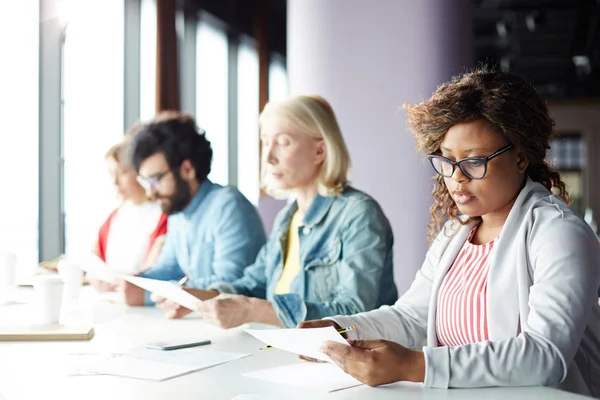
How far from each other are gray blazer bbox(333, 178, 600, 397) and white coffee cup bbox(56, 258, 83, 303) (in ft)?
4.31

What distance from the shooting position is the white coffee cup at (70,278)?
2.73 m

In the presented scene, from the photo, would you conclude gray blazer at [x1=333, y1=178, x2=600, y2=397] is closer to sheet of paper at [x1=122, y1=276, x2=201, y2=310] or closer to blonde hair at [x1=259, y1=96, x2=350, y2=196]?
sheet of paper at [x1=122, y1=276, x2=201, y2=310]

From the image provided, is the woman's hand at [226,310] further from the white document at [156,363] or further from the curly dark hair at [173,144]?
the curly dark hair at [173,144]

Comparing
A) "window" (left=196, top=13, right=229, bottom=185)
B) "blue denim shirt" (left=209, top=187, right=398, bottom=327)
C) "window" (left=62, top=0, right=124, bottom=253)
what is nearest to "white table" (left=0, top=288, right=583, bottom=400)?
"blue denim shirt" (left=209, top=187, right=398, bottom=327)

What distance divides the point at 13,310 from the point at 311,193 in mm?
1105

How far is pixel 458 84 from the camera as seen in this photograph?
177 cm

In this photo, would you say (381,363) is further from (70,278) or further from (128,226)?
(128,226)

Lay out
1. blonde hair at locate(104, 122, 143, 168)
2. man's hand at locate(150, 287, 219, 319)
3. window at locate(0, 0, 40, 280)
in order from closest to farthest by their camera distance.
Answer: man's hand at locate(150, 287, 219, 319), blonde hair at locate(104, 122, 143, 168), window at locate(0, 0, 40, 280)

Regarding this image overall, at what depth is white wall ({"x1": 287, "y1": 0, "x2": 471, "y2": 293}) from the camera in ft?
12.0

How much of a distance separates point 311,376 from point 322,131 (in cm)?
128

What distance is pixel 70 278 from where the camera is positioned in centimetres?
275

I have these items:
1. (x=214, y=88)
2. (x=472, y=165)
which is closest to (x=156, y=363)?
(x=472, y=165)

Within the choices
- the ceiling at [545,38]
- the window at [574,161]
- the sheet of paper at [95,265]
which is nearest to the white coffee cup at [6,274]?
the sheet of paper at [95,265]

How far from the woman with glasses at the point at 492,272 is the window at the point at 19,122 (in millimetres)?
3595
